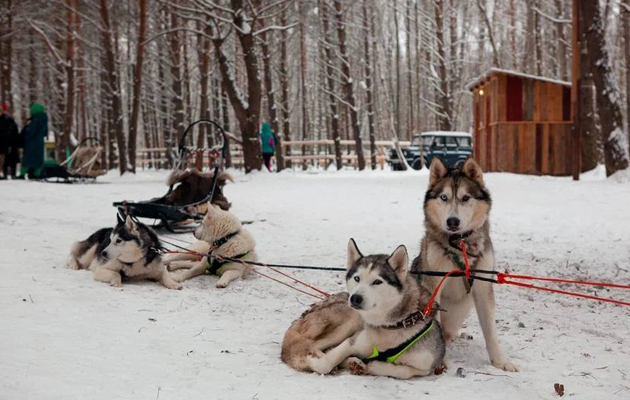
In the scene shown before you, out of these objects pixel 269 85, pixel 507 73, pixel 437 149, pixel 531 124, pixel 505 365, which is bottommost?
pixel 505 365

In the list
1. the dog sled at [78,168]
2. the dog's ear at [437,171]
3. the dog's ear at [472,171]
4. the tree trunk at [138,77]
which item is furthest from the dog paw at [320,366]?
the tree trunk at [138,77]

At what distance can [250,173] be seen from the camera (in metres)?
16.5

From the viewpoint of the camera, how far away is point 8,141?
51.6 feet

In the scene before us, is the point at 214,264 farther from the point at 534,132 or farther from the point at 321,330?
the point at 534,132

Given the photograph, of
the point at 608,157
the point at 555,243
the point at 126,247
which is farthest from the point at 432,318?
the point at 608,157

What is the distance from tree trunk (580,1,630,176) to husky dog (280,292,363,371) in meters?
10.4

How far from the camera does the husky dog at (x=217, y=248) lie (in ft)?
19.0

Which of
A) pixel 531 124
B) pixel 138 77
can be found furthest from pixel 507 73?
pixel 138 77

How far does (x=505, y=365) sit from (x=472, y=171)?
1254 millimetres

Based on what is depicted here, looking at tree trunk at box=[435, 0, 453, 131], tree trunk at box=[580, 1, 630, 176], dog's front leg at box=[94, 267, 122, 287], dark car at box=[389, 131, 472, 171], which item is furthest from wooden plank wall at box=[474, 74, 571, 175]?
dog's front leg at box=[94, 267, 122, 287]

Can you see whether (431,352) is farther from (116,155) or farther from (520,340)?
(116,155)

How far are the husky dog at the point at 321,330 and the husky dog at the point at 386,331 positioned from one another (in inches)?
4.9

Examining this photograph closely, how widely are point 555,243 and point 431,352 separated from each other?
16.1 ft

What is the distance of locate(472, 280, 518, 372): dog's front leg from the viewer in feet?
11.4
